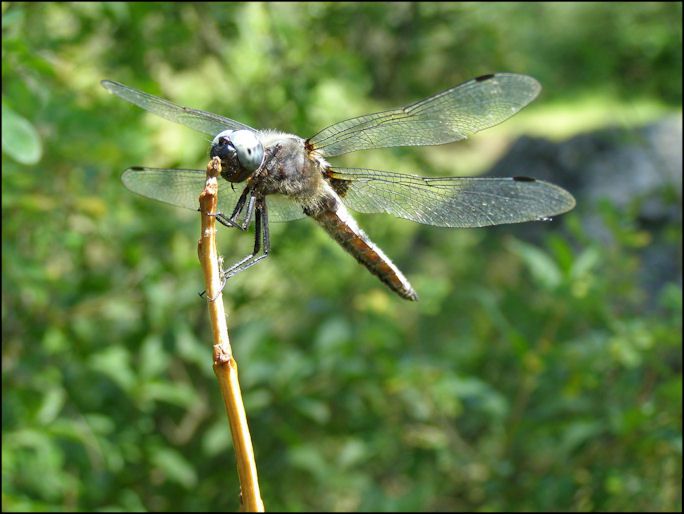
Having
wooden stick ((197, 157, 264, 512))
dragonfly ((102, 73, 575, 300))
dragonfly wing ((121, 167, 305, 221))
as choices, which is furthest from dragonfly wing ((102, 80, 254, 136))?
wooden stick ((197, 157, 264, 512))

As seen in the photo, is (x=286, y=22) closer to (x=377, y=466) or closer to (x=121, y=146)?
(x=121, y=146)

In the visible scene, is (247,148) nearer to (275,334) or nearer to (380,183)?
(380,183)

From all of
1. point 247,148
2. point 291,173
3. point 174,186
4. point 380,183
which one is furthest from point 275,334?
point 247,148

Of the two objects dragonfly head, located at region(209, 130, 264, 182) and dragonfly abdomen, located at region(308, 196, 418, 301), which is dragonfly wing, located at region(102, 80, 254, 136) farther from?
dragonfly abdomen, located at region(308, 196, 418, 301)

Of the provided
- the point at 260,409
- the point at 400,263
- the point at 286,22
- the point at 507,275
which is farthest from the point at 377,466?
the point at 507,275

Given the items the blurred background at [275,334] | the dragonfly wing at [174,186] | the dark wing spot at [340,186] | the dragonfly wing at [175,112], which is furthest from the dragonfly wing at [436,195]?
the blurred background at [275,334]

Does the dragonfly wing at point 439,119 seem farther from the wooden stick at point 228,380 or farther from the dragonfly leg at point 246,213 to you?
the wooden stick at point 228,380

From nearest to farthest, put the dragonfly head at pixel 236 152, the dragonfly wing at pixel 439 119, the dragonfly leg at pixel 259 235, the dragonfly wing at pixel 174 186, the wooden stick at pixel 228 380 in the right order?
the wooden stick at pixel 228 380, the dragonfly head at pixel 236 152, the dragonfly leg at pixel 259 235, the dragonfly wing at pixel 439 119, the dragonfly wing at pixel 174 186
